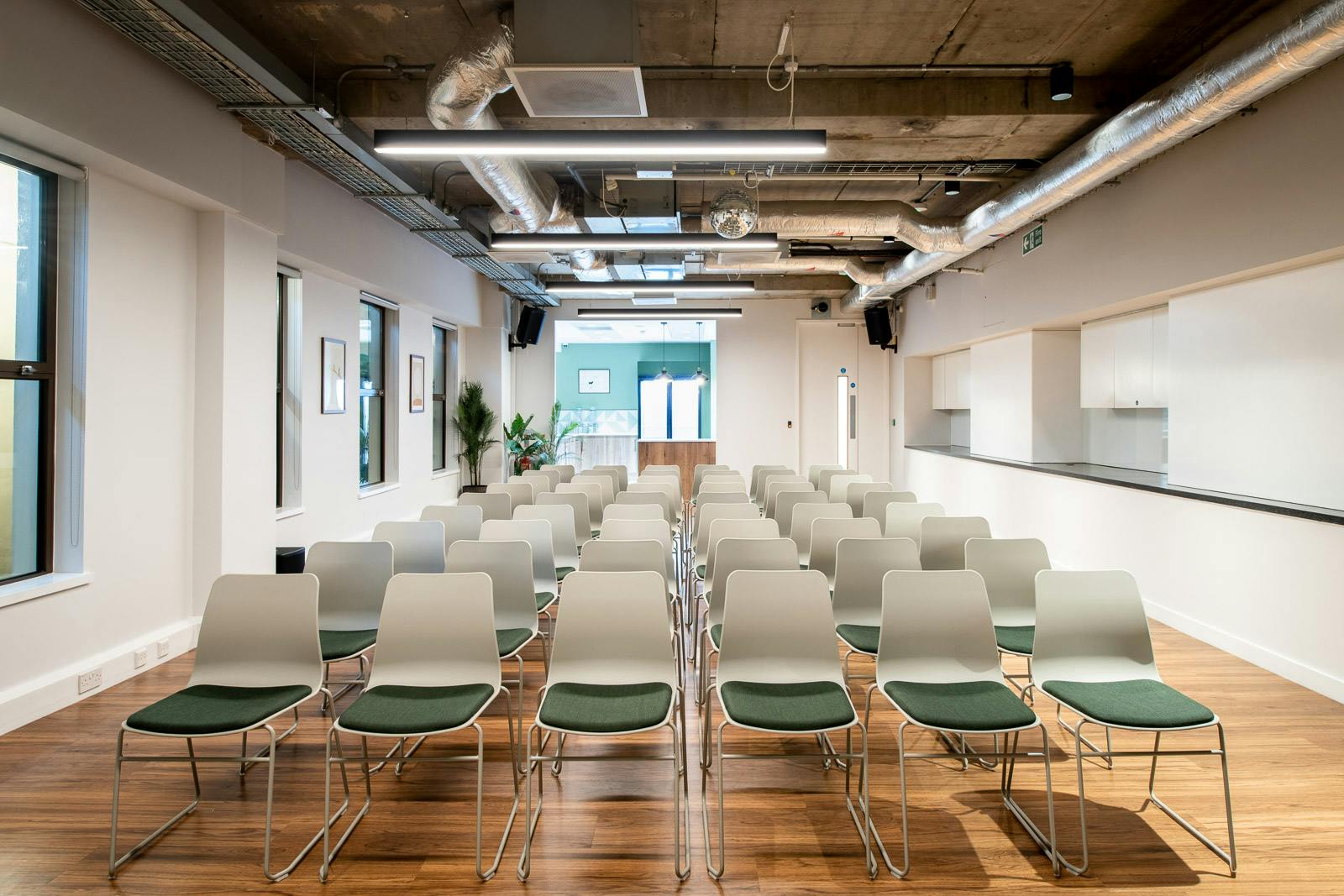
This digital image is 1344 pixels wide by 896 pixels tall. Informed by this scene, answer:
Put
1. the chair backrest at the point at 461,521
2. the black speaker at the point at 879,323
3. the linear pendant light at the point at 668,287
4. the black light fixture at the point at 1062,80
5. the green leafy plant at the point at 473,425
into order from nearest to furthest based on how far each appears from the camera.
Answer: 1. the black light fixture at the point at 1062,80
2. the chair backrest at the point at 461,521
3. the linear pendant light at the point at 668,287
4. the green leafy plant at the point at 473,425
5. the black speaker at the point at 879,323

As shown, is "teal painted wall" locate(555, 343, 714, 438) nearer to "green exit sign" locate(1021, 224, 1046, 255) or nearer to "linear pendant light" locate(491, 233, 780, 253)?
"green exit sign" locate(1021, 224, 1046, 255)

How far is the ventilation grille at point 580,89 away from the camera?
4051 mm

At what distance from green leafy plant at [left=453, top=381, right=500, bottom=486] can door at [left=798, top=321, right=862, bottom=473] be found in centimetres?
532

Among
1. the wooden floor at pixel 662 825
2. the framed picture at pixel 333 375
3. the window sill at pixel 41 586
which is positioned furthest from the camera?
the framed picture at pixel 333 375

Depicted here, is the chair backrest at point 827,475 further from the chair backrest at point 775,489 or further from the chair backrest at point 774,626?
the chair backrest at point 774,626

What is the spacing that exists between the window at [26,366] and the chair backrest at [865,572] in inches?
169

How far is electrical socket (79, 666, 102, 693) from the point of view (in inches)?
168

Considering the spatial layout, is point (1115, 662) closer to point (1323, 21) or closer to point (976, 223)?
point (1323, 21)

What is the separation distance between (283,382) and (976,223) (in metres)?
6.37

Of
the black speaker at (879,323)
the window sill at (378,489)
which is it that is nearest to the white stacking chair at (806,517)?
the window sill at (378,489)

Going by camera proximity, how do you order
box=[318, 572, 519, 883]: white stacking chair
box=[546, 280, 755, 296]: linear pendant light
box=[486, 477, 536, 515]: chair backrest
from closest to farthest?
box=[318, 572, 519, 883]: white stacking chair, box=[486, 477, 536, 515]: chair backrest, box=[546, 280, 755, 296]: linear pendant light

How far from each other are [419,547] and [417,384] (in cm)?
565

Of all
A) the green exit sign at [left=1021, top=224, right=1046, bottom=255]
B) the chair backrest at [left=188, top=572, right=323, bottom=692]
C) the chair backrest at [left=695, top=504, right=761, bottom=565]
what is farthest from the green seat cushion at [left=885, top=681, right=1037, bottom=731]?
the green exit sign at [left=1021, top=224, right=1046, bottom=255]

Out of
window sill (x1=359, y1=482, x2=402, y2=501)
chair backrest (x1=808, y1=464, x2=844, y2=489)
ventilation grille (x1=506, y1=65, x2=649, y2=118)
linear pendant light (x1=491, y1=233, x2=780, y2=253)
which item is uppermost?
ventilation grille (x1=506, y1=65, x2=649, y2=118)
